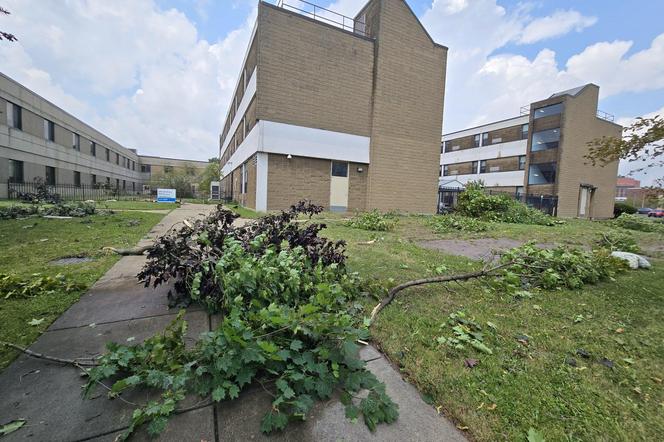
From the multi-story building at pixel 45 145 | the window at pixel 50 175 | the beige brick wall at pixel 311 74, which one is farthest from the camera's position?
the window at pixel 50 175

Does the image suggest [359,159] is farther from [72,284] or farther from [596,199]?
[596,199]

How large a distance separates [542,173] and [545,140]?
3450 mm

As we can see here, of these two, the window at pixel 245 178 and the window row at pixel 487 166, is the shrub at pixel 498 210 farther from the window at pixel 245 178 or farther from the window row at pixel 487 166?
the window row at pixel 487 166

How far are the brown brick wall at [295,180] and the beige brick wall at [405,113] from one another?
295cm

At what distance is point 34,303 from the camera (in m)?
2.81

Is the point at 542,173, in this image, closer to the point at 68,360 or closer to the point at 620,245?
the point at 620,245

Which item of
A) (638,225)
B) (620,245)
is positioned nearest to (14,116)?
(620,245)

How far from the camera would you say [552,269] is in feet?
12.6

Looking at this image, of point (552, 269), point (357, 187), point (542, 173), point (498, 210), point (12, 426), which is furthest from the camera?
point (542, 173)

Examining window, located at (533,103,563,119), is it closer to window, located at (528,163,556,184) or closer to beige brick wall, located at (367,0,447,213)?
window, located at (528,163,556,184)

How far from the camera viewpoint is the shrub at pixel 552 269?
Answer: 371cm

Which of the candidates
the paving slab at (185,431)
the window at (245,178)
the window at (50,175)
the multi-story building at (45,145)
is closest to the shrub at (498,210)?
the window at (245,178)

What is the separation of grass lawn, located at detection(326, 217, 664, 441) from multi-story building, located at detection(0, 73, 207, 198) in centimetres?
2839

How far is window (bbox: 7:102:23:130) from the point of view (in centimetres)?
2016
